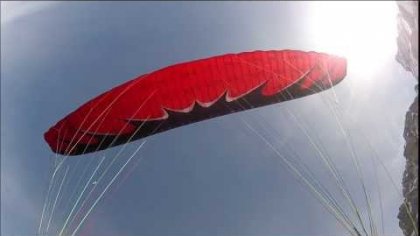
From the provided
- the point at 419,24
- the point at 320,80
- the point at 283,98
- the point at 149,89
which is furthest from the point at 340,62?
the point at 419,24

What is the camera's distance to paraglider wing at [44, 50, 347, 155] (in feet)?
41.6

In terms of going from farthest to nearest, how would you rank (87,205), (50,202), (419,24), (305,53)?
(305,53)
(87,205)
(50,202)
(419,24)

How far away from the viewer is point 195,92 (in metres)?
13.3

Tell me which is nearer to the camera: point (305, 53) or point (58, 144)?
point (305, 53)

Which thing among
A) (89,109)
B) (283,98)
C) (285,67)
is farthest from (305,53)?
(89,109)

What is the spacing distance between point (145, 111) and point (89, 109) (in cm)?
149

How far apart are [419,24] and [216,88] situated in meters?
8.11

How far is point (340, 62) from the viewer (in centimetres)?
1286

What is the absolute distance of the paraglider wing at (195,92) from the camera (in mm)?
12688

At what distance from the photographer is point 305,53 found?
12484mm

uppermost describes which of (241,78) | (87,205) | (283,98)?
(241,78)

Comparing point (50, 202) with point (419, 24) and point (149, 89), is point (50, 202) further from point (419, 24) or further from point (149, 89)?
point (419, 24)

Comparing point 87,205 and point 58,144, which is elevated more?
point 58,144

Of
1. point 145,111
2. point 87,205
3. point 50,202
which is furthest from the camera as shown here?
point 145,111
